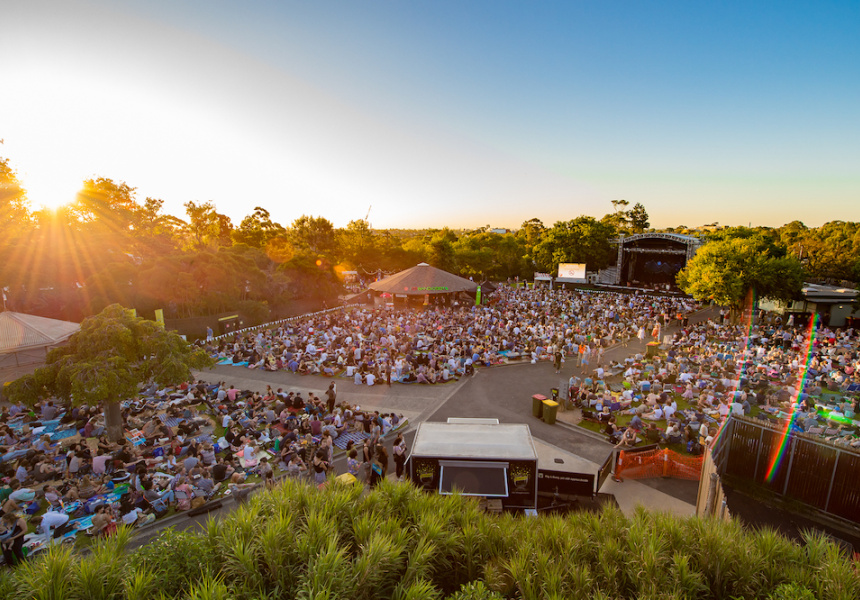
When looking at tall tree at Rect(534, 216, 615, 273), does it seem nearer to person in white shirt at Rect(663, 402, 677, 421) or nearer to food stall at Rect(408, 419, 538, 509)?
person in white shirt at Rect(663, 402, 677, 421)

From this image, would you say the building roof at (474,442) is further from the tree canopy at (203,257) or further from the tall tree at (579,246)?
the tall tree at (579,246)

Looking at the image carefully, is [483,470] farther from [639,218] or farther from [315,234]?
[639,218]

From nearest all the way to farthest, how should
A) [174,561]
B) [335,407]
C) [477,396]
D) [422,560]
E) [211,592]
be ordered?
[211,592] → [174,561] → [422,560] → [335,407] → [477,396]

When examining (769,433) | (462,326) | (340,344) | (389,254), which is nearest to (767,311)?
(462,326)

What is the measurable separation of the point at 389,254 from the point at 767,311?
41691 mm

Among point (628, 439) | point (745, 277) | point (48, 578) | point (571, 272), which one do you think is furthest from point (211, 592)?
point (571, 272)

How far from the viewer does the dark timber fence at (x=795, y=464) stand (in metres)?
8.65

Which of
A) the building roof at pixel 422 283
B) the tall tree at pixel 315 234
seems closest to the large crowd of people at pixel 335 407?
the building roof at pixel 422 283

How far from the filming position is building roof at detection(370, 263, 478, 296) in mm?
31984

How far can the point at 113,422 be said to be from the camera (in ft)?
36.8

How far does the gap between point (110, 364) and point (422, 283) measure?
23675mm

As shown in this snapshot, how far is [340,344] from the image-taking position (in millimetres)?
20812

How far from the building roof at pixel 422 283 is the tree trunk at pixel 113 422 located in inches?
863

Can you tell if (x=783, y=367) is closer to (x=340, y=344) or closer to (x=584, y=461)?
(x=584, y=461)
